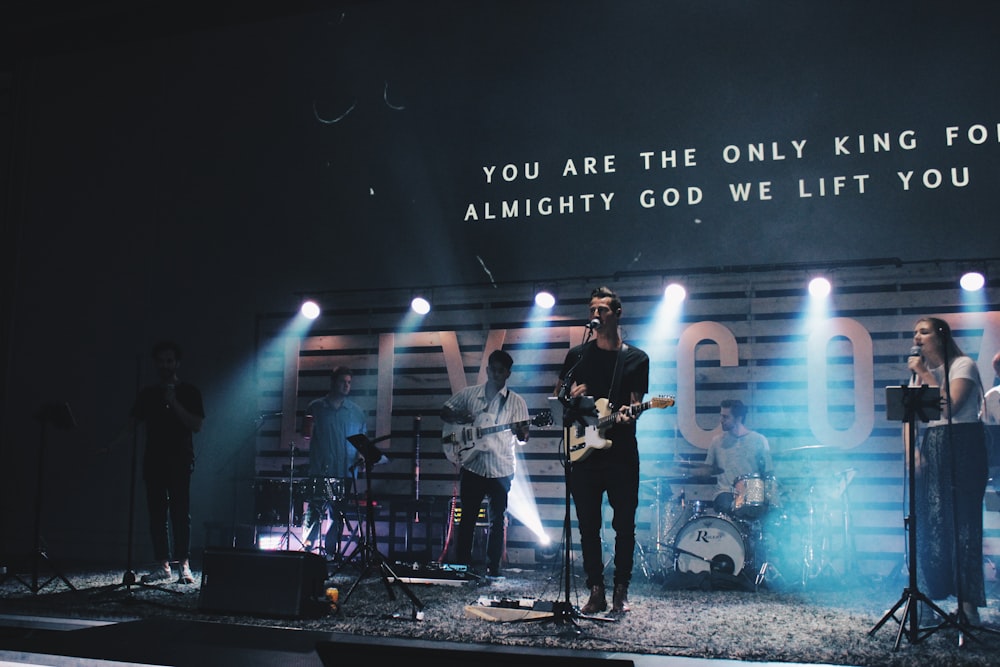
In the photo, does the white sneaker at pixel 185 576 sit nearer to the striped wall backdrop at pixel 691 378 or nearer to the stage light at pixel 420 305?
the striped wall backdrop at pixel 691 378

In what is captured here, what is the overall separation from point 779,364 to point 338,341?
4725 mm

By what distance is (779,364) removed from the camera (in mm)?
8328

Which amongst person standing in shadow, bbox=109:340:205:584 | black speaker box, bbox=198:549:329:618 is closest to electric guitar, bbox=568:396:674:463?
black speaker box, bbox=198:549:329:618

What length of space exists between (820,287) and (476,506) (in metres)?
3.82

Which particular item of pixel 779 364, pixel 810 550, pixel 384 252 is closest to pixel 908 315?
pixel 779 364

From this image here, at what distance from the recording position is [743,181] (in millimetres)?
8469

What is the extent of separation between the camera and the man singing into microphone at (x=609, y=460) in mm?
5172

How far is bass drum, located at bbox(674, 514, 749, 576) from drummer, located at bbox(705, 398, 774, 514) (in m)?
0.47

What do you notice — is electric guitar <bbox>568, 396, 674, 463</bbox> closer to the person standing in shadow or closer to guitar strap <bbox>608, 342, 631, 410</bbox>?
guitar strap <bbox>608, 342, 631, 410</bbox>

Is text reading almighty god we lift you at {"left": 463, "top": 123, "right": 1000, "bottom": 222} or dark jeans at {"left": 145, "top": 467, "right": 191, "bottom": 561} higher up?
text reading almighty god we lift you at {"left": 463, "top": 123, "right": 1000, "bottom": 222}

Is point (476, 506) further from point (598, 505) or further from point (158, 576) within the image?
point (158, 576)

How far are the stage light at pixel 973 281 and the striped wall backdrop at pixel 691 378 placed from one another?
A: 0.37 feet

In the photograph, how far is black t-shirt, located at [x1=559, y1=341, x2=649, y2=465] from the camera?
5.17 metres

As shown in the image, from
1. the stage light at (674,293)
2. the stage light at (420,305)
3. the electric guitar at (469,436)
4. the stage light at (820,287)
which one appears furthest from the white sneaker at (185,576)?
the stage light at (820,287)
